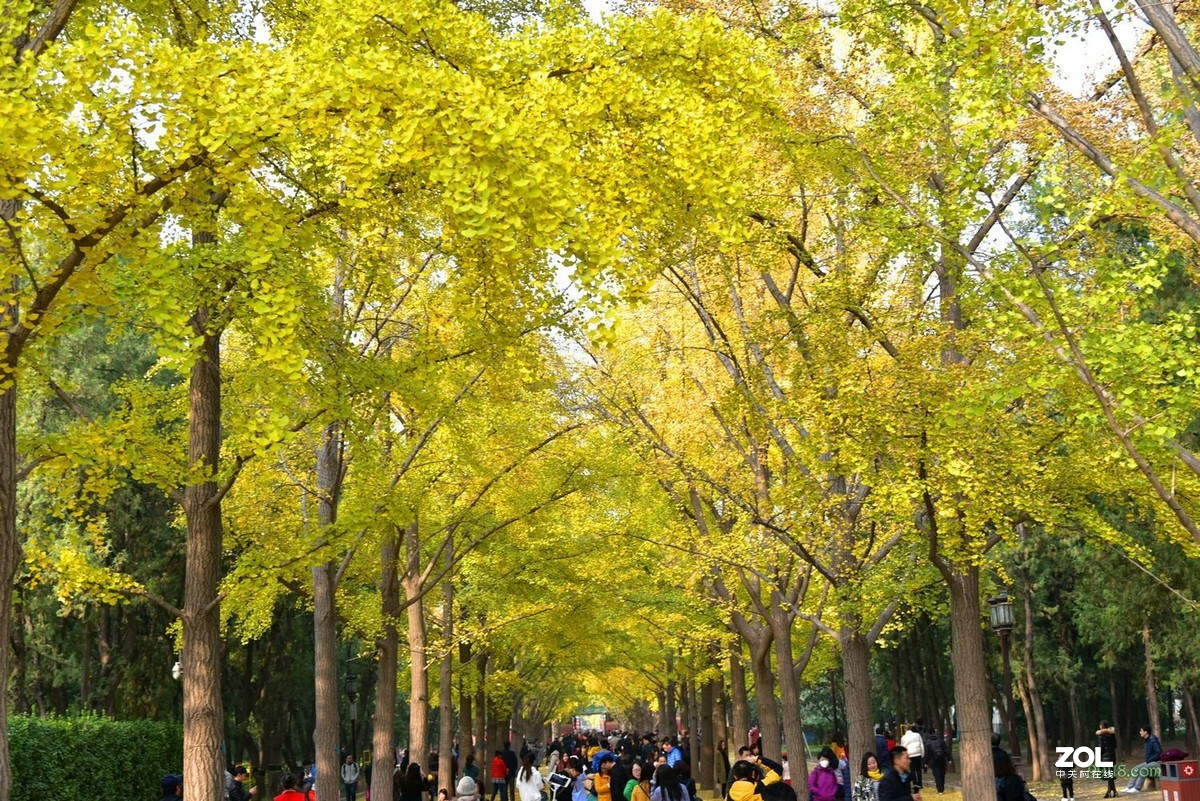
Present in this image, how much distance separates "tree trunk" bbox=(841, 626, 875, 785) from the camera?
66.6ft

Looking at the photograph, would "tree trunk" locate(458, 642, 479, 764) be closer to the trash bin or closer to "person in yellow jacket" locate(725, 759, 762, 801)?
the trash bin

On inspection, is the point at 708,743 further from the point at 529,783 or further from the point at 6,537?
the point at 6,537

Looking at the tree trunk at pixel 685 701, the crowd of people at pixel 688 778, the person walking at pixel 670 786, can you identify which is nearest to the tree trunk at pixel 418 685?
the crowd of people at pixel 688 778

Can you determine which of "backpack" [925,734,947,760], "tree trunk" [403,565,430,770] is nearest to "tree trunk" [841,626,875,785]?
"tree trunk" [403,565,430,770]

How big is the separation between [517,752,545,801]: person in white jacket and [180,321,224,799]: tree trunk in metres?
9.10

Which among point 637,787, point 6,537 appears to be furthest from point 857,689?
point 6,537

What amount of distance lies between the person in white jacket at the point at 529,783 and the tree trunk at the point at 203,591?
29.9ft

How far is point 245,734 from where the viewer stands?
4416 centimetres

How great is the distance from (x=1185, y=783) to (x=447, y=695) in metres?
15.9

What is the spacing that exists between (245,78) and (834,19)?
9.56 m

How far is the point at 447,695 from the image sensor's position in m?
29.6

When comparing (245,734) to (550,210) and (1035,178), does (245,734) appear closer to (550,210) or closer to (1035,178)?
(1035,178)

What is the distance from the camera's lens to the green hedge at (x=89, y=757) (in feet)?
67.4

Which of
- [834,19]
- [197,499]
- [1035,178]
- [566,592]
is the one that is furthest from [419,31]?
[566,592]
